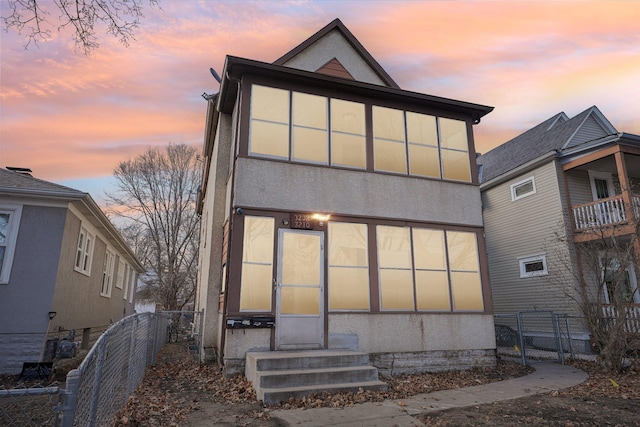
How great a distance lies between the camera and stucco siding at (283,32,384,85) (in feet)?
34.8

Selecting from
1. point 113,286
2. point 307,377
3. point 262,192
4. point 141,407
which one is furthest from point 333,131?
point 113,286

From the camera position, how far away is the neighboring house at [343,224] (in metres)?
8.00

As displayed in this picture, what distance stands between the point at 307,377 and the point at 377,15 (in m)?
8.83

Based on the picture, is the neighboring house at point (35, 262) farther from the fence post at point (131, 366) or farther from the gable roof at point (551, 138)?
the gable roof at point (551, 138)

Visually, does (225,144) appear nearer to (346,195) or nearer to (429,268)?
(346,195)

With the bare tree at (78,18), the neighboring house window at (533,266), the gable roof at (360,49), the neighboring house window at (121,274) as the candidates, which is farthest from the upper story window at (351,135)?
the neighboring house window at (121,274)

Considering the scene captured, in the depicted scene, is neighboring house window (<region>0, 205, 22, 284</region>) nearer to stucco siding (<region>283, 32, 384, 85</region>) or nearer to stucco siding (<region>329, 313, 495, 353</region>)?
stucco siding (<region>329, 313, 495, 353</region>)

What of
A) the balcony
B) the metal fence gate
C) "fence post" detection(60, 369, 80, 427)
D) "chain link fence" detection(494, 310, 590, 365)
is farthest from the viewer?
the metal fence gate

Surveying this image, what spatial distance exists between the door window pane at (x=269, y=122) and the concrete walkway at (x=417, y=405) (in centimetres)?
554

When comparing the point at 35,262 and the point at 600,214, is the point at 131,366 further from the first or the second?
the point at 600,214

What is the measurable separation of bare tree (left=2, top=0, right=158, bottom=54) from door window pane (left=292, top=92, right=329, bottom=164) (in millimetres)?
4683

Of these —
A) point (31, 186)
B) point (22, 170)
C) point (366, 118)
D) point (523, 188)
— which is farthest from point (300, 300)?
point (523, 188)

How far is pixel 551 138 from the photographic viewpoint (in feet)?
52.7

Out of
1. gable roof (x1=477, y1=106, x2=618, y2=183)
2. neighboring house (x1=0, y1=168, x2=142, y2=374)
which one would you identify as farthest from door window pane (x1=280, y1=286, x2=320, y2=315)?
gable roof (x1=477, y1=106, x2=618, y2=183)
